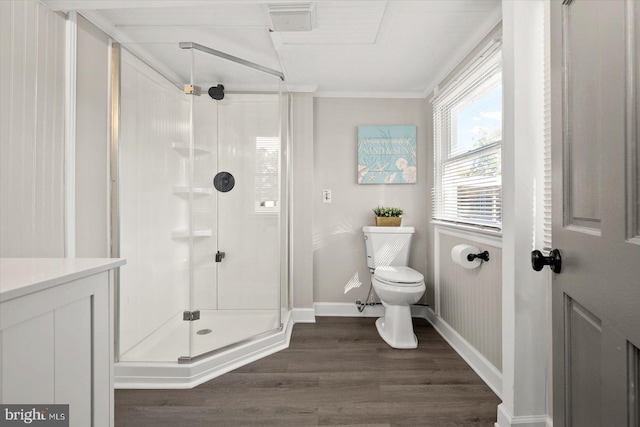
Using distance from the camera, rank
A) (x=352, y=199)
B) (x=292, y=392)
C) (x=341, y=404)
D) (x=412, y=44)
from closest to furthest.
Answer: (x=341, y=404) < (x=292, y=392) < (x=412, y=44) < (x=352, y=199)

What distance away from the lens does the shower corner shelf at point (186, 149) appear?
214 cm

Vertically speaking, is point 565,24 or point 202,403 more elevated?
point 565,24

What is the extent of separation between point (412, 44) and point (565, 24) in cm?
144

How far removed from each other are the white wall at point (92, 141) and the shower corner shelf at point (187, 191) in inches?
17.1

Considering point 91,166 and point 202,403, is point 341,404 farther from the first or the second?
point 91,166

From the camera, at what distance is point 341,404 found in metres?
1.66

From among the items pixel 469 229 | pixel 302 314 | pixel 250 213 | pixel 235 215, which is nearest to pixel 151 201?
pixel 235 215

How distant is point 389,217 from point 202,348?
181 centimetres

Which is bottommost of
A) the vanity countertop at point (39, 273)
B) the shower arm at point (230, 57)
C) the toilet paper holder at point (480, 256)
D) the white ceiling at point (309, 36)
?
the toilet paper holder at point (480, 256)

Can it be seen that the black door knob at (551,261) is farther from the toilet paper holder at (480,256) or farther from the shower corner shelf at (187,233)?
the shower corner shelf at (187,233)

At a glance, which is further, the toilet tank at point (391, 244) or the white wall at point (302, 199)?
the white wall at point (302, 199)

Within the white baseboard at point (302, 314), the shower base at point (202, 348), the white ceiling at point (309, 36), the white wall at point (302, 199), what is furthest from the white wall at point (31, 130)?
the white baseboard at point (302, 314)

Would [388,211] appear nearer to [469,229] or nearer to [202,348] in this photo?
[469,229]

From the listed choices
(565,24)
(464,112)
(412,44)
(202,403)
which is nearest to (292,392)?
(202,403)
